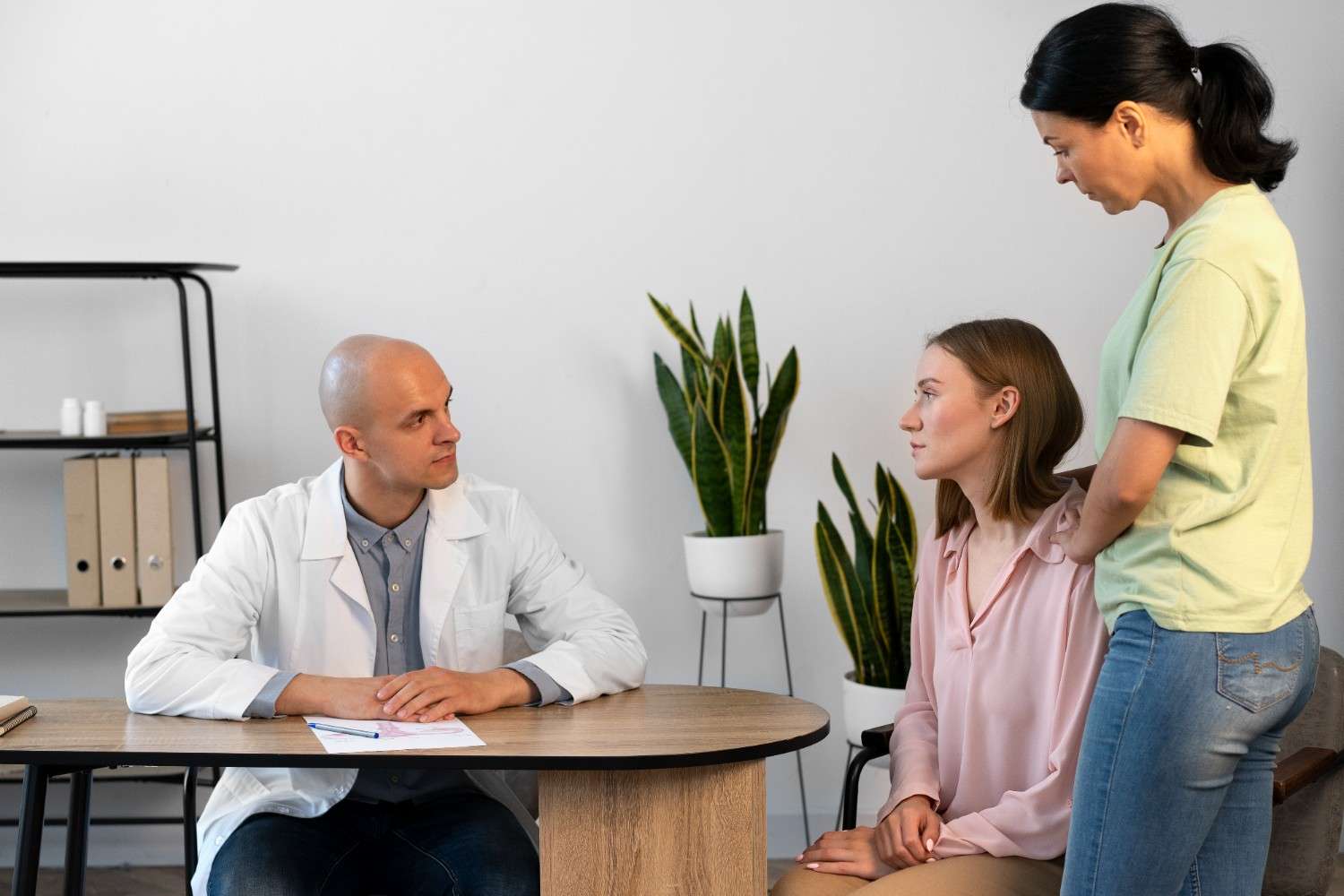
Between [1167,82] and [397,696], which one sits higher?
[1167,82]

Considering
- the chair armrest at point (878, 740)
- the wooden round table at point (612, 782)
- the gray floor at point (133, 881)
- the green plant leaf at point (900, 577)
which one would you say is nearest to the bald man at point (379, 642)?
the wooden round table at point (612, 782)

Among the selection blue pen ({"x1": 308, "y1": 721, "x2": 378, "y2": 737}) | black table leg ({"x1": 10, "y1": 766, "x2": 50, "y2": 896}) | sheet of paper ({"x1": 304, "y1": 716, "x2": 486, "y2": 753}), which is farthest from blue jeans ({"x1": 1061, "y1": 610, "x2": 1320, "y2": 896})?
black table leg ({"x1": 10, "y1": 766, "x2": 50, "y2": 896})

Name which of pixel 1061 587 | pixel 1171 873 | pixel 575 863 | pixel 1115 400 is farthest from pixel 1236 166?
pixel 575 863

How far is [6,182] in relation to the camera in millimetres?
3500

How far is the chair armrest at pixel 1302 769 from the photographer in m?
1.82

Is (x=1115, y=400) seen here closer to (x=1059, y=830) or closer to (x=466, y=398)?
(x=1059, y=830)

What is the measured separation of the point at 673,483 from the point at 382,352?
143 cm

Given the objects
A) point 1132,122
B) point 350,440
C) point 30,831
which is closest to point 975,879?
point 1132,122

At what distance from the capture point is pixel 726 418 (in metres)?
3.27

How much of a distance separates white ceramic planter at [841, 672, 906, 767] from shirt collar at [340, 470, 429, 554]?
1.20m

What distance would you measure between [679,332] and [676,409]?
197 millimetres

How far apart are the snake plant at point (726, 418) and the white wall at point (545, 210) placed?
0.92ft

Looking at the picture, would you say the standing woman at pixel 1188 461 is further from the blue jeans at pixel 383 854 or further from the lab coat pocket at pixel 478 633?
the lab coat pocket at pixel 478 633

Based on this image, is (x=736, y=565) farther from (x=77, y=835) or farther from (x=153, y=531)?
(x=77, y=835)
